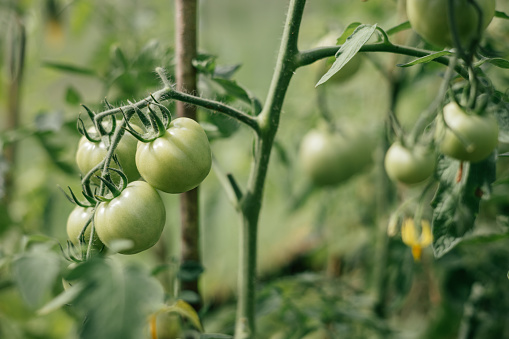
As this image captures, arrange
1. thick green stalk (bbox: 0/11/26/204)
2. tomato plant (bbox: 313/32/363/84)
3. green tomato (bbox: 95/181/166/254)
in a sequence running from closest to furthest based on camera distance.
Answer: green tomato (bbox: 95/181/166/254) → tomato plant (bbox: 313/32/363/84) → thick green stalk (bbox: 0/11/26/204)

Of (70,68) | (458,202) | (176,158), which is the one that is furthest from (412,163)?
(70,68)

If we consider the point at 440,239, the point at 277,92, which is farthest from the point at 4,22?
the point at 440,239

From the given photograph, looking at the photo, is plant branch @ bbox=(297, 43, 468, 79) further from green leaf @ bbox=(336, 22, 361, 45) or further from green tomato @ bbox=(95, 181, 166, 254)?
green tomato @ bbox=(95, 181, 166, 254)

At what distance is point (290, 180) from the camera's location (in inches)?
35.4

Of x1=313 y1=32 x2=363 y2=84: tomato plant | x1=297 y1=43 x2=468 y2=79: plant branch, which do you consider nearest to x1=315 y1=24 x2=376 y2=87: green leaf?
x1=297 y1=43 x2=468 y2=79: plant branch

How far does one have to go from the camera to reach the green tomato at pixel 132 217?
0.40m

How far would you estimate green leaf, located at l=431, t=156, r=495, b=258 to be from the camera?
49cm

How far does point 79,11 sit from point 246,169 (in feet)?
1.58

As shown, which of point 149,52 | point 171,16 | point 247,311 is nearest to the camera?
point 247,311

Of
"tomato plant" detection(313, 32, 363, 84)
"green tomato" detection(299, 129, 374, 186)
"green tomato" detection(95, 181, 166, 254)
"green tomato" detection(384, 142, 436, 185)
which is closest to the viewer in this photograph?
"green tomato" detection(95, 181, 166, 254)

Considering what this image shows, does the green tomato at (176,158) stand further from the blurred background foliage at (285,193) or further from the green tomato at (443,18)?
the green tomato at (443,18)

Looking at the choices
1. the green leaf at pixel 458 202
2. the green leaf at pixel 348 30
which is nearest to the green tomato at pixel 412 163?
the green leaf at pixel 458 202

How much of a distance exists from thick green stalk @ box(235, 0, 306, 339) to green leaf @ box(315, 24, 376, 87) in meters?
0.05

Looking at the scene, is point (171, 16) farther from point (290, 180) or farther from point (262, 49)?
point (262, 49)
